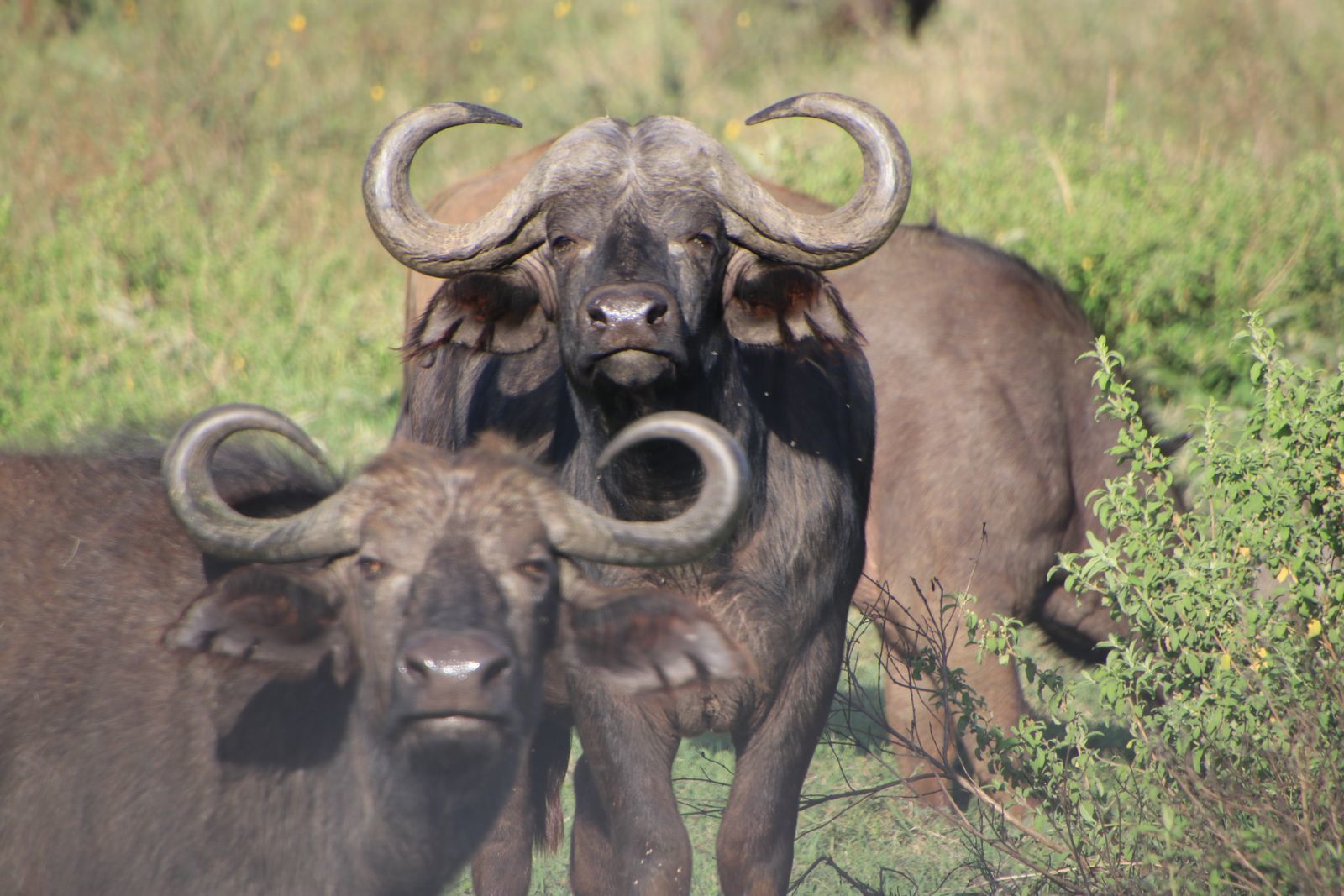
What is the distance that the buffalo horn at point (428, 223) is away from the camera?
4.37m

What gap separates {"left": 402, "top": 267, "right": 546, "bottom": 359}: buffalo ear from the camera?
4.45m

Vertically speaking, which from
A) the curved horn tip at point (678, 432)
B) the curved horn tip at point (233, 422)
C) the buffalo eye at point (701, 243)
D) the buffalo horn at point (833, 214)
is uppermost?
the buffalo horn at point (833, 214)

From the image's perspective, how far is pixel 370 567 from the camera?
3.39 meters

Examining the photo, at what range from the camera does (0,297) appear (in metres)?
9.46

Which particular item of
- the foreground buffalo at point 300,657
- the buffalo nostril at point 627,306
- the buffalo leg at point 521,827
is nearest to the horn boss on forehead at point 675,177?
the buffalo nostril at point 627,306

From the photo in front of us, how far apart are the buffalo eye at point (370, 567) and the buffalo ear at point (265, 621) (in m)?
0.13

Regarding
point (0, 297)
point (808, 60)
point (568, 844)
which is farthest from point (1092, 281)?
point (808, 60)

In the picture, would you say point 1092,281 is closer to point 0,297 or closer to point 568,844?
point 568,844

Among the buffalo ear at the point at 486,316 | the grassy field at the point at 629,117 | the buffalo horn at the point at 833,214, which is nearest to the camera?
the buffalo horn at the point at 833,214

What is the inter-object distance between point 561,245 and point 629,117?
10.2 m

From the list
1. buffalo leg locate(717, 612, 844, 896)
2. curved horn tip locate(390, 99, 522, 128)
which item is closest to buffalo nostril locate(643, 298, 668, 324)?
curved horn tip locate(390, 99, 522, 128)

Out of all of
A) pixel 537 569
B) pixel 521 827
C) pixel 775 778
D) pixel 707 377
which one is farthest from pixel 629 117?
pixel 537 569

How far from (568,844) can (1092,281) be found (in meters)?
4.48

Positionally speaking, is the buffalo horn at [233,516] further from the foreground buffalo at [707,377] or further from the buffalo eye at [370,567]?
the foreground buffalo at [707,377]
